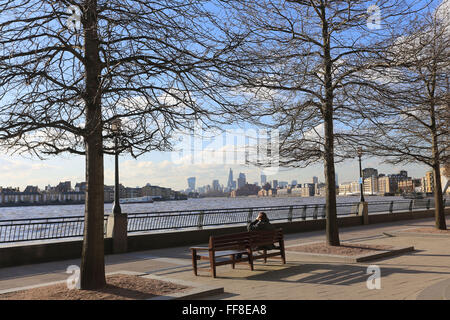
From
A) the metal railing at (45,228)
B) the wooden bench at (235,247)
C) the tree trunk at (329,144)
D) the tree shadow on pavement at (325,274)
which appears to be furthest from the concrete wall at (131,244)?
the tree shadow on pavement at (325,274)

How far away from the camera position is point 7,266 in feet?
33.9

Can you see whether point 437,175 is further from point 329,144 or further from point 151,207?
point 151,207

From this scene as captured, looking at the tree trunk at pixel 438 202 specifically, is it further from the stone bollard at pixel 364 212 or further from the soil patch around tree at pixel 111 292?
the soil patch around tree at pixel 111 292

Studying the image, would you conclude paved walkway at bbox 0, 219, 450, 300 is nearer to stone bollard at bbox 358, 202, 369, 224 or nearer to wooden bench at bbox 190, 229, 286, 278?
wooden bench at bbox 190, 229, 286, 278

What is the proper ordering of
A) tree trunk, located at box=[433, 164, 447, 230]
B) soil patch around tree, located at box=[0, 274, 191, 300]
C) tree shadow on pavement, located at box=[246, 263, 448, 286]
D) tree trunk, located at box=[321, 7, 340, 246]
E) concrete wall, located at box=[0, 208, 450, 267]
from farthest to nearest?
tree trunk, located at box=[433, 164, 447, 230], tree trunk, located at box=[321, 7, 340, 246], concrete wall, located at box=[0, 208, 450, 267], tree shadow on pavement, located at box=[246, 263, 448, 286], soil patch around tree, located at box=[0, 274, 191, 300]

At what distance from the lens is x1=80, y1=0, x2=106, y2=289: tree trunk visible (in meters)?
6.82

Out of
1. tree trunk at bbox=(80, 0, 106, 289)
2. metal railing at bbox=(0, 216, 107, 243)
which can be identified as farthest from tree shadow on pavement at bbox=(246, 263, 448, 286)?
metal railing at bbox=(0, 216, 107, 243)

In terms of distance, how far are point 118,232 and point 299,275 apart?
19.9ft

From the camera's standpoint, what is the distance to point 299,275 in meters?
8.37

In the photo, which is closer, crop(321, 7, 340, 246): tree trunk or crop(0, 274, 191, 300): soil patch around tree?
crop(0, 274, 191, 300): soil patch around tree

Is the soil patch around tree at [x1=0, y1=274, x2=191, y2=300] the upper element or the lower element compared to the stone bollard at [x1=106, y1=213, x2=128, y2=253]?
lower

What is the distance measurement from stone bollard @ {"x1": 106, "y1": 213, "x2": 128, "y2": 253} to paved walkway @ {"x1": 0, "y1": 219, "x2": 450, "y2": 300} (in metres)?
0.44

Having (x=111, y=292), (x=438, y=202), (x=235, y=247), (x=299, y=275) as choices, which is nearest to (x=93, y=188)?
(x=111, y=292)
